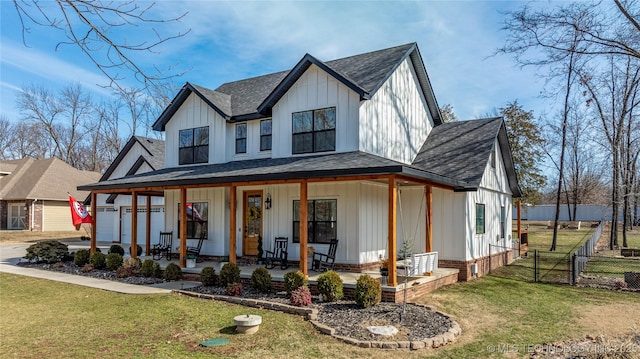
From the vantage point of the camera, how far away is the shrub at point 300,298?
9.34 m

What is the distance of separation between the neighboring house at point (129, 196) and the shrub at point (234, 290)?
13.9m

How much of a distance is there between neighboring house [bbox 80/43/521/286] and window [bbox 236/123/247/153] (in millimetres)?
47

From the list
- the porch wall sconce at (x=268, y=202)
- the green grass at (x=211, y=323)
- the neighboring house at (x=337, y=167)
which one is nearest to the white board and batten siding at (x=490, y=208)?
the neighboring house at (x=337, y=167)

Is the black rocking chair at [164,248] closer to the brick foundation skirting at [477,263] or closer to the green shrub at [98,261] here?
the green shrub at [98,261]

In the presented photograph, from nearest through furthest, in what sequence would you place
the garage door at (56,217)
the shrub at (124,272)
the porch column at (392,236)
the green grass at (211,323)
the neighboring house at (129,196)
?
1. the green grass at (211,323)
2. the porch column at (392,236)
3. the shrub at (124,272)
4. the neighboring house at (129,196)
5. the garage door at (56,217)

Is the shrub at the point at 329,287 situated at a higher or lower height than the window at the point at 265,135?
lower

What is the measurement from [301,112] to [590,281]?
10.5 metres

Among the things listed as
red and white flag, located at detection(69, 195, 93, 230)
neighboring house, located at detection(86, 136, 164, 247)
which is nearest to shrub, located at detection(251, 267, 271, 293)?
red and white flag, located at detection(69, 195, 93, 230)

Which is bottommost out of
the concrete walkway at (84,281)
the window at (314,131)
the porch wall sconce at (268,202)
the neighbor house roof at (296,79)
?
the concrete walkway at (84,281)

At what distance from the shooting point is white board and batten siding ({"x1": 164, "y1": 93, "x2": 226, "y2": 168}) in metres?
15.9

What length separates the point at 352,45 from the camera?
17453 mm

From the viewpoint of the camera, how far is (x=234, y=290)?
1058 cm

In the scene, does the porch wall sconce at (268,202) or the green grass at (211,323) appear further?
the porch wall sconce at (268,202)

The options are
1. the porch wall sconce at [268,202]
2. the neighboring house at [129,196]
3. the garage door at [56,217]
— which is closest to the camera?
the porch wall sconce at [268,202]
